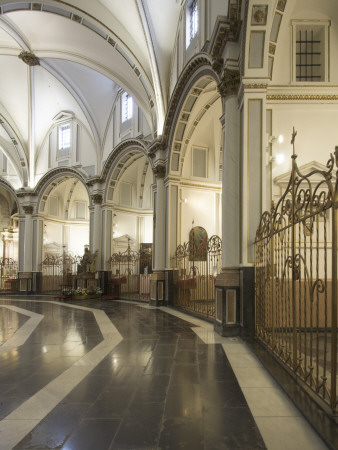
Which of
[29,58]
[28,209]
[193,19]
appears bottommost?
[28,209]

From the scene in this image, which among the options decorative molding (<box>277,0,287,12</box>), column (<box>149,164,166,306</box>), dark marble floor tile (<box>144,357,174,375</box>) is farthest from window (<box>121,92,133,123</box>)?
dark marble floor tile (<box>144,357,174,375</box>)

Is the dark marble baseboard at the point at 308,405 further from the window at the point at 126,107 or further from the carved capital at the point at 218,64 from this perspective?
the window at the point at 126,107

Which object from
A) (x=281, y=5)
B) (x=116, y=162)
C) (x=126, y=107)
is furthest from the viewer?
(x=116, y=162)

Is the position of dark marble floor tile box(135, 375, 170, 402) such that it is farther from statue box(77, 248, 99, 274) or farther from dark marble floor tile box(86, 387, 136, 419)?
statue box(77, 248, 99, 274)

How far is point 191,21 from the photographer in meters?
11.4

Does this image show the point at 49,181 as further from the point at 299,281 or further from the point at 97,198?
the point at 299,281

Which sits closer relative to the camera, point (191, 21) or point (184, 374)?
point (184, 374)

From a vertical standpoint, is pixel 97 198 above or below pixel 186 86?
below

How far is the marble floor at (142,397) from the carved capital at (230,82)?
5.11 meters

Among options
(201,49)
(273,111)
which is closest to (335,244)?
(273,111)

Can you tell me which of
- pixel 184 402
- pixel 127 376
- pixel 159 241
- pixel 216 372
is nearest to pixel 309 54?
pixel 216 372

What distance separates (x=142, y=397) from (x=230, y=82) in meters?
6.38

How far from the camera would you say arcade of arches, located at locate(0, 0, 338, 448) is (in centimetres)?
674

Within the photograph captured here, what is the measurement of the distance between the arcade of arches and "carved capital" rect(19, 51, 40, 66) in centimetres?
8
